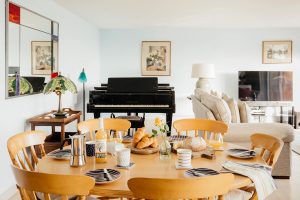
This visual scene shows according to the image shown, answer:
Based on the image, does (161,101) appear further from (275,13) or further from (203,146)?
(203,146)

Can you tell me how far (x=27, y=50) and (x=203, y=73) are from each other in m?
4.45

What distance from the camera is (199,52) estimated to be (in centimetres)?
860

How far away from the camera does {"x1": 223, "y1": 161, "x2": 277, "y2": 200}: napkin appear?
Result: 1.86m

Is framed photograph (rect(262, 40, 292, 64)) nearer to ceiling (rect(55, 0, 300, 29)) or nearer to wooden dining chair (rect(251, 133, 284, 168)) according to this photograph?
ceiling (rect(55, 0, 300, 29))

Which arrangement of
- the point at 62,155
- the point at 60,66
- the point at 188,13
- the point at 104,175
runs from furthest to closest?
the point at 188,13
the point at 60,66
the point at 62,155
the point at 104,175

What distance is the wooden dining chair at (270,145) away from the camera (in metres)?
2.24

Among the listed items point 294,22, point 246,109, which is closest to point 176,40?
point 294,22

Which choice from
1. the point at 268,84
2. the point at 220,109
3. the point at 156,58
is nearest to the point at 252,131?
the point at 220,109

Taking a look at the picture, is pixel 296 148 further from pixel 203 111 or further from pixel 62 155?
pixel 62 155

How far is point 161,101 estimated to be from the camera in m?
5.97

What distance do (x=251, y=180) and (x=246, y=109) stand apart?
9.52 ft

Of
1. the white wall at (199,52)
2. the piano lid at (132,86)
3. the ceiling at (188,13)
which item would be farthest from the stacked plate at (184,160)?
the white wall at (199,52)

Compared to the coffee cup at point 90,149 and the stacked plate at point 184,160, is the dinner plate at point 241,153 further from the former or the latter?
the coffee cup at point 90,149

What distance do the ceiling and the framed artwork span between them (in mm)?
526
